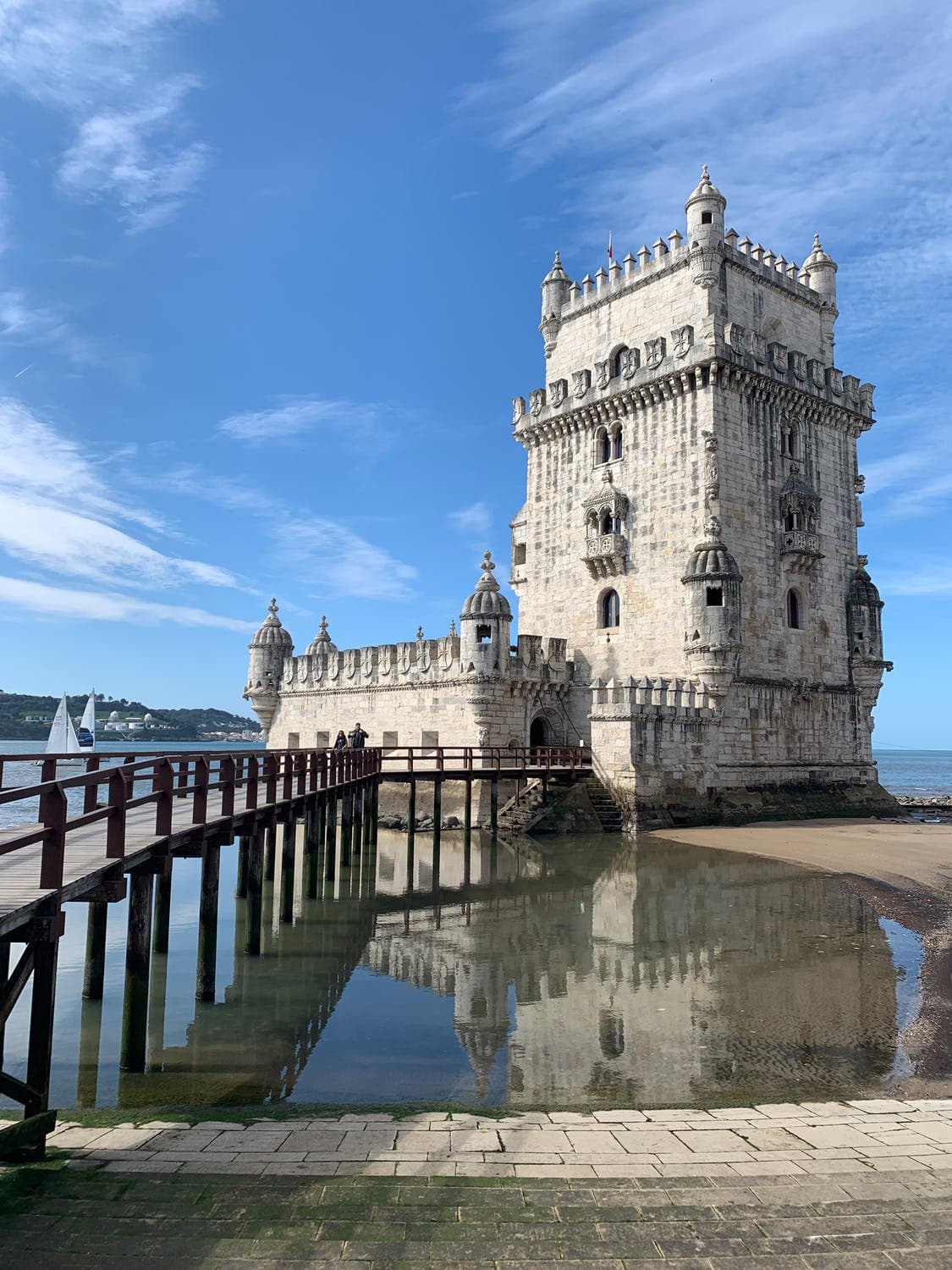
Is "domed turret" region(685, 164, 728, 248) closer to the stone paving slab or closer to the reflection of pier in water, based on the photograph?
the reflection of pier in water

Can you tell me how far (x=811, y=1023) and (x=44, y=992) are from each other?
24.7ft

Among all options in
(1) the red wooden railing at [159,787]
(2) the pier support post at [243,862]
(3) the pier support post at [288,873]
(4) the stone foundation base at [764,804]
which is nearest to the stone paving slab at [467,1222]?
(1) the red wooden railing at [159,787]

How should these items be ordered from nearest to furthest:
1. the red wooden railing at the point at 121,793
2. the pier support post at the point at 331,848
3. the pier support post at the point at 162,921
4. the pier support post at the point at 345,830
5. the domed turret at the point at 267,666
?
the red wooden railing at the point at 121,793 → the pier support post at the point at 162,921 → the pier support post at the point at 331,848 → the pier support post at the point at 345,830 → the domed turret at the point at 267,666

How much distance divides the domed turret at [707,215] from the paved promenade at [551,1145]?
28717mm

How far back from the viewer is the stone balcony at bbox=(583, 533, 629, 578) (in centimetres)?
3044

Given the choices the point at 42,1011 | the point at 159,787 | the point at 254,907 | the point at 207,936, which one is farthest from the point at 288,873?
the point at 42,1011

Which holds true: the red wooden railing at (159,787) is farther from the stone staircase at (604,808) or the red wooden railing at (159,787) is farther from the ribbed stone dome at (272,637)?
the ribbed stone dome at (272,637)

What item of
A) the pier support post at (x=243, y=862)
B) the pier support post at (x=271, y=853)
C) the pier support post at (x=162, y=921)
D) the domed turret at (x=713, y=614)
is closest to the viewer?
the pier support post at (x=162, y=921)

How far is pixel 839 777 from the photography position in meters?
31.4

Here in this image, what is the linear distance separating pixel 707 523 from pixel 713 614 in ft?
9.67

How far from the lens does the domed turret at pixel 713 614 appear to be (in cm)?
2714

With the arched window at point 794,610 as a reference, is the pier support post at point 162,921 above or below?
below

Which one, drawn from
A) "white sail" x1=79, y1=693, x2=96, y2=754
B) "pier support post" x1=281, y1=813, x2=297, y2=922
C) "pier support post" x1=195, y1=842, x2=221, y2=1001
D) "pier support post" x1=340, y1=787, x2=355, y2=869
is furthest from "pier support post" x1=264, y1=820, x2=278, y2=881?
"white sail" x1=79, y1=693, x2=96, y2=754

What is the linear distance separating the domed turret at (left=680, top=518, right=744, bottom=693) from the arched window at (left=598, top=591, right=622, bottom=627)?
3642 mm
